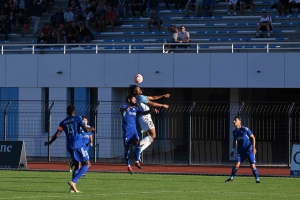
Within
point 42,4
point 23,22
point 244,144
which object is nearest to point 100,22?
point 23,22

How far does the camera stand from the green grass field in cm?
1598

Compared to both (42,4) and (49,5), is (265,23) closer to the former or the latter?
(49,5)

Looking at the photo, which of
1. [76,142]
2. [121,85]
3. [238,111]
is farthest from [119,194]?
[121,85]

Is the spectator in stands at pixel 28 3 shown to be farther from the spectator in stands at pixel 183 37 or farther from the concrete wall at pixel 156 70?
the spectator in stands at pixel 183 37

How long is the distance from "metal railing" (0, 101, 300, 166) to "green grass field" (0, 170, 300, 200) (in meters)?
7.70

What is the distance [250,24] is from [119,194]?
68.6 feet

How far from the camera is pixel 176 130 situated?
105 feet

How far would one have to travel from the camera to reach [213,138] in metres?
31.7

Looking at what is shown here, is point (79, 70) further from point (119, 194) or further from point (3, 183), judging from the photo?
point (119, 194)

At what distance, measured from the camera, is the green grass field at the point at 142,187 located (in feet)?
52.4

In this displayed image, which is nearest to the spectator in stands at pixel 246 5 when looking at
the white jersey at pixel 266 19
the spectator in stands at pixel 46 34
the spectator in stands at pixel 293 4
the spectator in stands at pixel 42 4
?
the spectator in stands at pixel 293 4

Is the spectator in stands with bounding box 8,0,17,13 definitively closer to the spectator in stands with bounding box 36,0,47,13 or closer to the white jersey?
the spectator in stands with bounding box 36,0,47,13

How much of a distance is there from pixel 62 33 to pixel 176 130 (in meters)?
8.44

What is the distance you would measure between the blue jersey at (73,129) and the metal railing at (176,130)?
45.5ft
